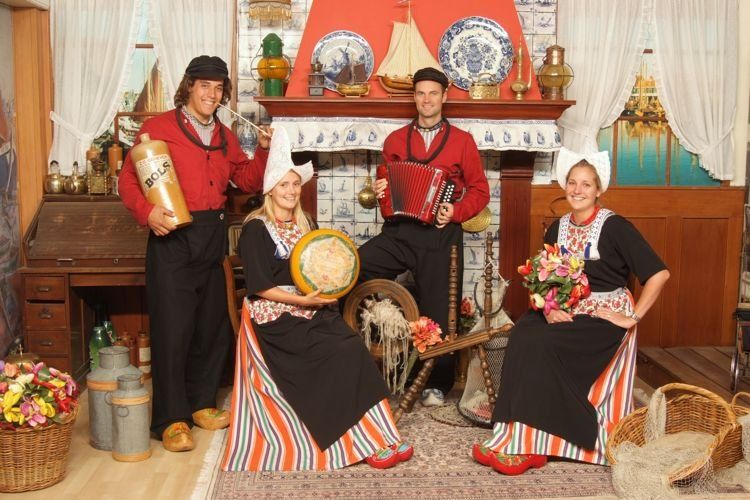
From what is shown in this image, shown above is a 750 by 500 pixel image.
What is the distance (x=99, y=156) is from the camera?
5902mm

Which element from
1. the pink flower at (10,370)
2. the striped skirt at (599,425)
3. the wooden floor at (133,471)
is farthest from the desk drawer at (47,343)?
the striped skirt at (599,425)

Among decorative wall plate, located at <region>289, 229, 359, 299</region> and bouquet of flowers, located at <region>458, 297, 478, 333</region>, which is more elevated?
decorative wall plate, located at <region>289, 229, 359, 299</region>

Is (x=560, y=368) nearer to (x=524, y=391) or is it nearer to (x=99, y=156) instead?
(x=524, y=391)

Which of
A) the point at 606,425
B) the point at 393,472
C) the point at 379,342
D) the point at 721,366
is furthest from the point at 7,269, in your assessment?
the point at 721,366

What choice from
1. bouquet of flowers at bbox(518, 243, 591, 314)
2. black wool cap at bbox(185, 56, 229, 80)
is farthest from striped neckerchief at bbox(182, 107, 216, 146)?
bouquet of flowers at bbox(518, 243, 591, 314)

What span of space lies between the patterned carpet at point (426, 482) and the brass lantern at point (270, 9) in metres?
3.00

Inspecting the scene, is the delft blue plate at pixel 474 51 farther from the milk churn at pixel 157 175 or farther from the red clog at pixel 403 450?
the red clog at pixel 403 450

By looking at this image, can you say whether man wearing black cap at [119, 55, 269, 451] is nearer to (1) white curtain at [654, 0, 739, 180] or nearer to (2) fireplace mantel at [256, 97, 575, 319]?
(2) fireplace mantel at [256, 97, 575, 319]

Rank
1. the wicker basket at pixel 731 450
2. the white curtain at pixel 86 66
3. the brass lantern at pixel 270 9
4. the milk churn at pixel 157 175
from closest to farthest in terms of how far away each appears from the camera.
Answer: the wicker basket at pixel 731 450, the milk churn at pixel 157 175, the brass lantern at pixel 270 9, the white curtain at pixel 86 66

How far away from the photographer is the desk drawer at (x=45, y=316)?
5250mm

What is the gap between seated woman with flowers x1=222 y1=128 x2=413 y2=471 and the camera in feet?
13.1

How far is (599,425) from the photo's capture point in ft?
13.4

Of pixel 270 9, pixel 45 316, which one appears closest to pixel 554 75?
pixel 270 9

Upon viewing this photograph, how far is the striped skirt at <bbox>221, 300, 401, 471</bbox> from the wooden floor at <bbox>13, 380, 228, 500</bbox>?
23cm
